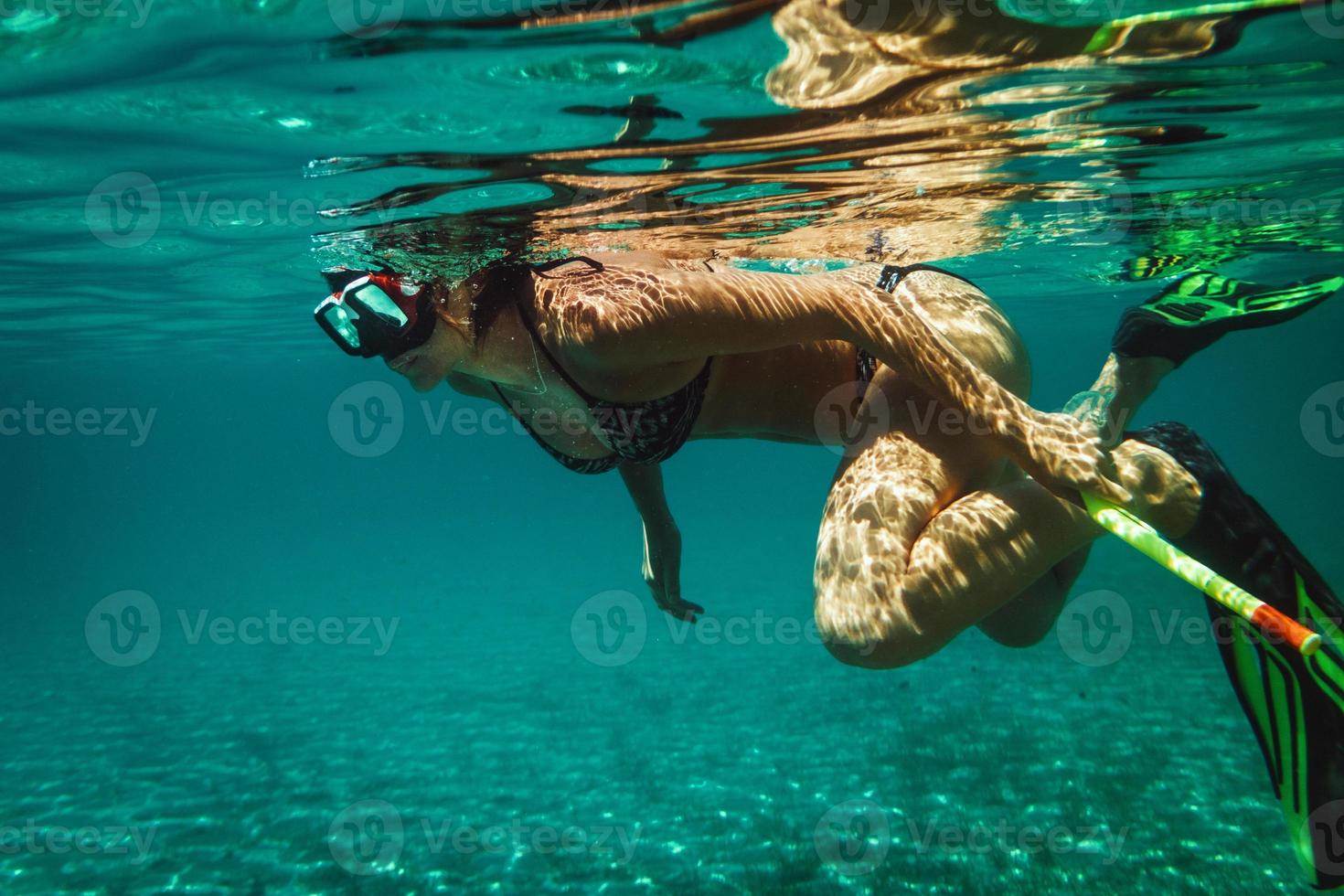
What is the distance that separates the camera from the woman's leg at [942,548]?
3.19 metres

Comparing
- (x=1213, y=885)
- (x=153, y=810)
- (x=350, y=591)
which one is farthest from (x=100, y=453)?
(x=1213, y=885)

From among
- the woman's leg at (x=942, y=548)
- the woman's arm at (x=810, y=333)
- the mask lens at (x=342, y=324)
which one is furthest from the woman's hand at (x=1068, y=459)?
the mask lens at (x=342, y=324)

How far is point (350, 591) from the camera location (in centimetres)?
4631

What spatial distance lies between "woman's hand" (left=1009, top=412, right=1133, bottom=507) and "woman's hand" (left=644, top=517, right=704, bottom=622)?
298 centimetres

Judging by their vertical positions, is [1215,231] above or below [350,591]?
above

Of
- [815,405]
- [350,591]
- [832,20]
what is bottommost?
[350,591]

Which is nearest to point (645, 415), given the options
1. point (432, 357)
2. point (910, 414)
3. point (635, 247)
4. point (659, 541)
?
point (432, 357)

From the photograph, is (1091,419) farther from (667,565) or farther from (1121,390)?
(667,565)

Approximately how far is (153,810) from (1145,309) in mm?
12534

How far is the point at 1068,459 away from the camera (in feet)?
10.1

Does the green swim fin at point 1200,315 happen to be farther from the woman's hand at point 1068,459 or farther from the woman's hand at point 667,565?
the woman's hand at point 667,565

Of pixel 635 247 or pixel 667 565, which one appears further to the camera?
pixel 635 247

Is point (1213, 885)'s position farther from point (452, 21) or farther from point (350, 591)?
point (350, 591)

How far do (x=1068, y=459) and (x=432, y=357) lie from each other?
3237mm
